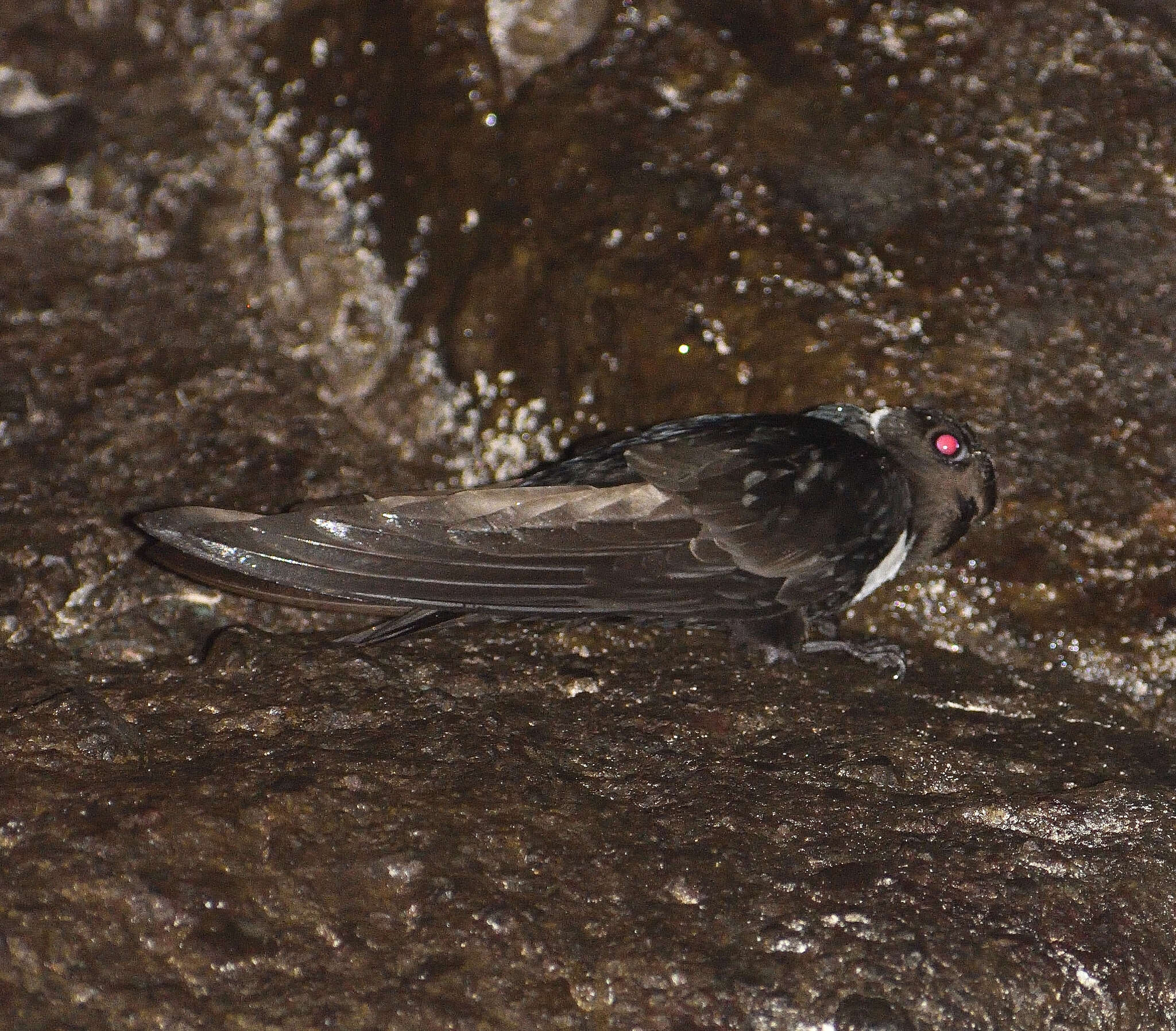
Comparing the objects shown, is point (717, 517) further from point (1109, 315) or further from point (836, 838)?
point (1109, 315)

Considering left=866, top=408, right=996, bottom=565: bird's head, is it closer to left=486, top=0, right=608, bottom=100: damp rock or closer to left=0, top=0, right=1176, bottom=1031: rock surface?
left=0, top=0, right=1176, bottom=1031: rock surface

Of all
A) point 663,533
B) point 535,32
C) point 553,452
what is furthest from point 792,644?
point 535,32

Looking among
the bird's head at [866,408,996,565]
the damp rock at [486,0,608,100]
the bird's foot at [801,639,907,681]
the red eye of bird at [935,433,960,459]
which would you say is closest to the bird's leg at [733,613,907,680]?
the bird's foot at [801,639,907,681]

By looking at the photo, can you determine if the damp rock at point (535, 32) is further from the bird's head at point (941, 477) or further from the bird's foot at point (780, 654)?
the bird's foot at point (780, 654)

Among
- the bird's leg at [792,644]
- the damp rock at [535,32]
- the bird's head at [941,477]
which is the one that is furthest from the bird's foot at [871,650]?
the damp rock at [535,32]

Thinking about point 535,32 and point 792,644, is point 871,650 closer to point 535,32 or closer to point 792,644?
point 792,644

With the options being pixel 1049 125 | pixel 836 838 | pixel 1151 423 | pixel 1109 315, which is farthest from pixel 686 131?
pixel 836 838
